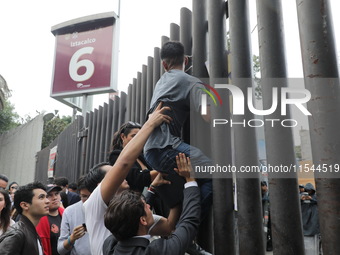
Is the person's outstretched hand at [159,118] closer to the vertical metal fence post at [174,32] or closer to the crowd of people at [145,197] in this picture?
the crowd of people at [145,197]

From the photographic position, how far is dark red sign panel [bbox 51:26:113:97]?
28.6 feet

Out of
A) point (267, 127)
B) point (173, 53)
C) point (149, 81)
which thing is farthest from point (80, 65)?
point (267, 127)

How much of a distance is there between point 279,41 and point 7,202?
10.3ft

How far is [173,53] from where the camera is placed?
2.60m

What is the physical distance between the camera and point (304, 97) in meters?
2.02

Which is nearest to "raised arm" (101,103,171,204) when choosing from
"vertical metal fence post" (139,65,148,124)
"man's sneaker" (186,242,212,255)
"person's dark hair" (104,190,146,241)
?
"person's dark hair" (104,190,146,241)

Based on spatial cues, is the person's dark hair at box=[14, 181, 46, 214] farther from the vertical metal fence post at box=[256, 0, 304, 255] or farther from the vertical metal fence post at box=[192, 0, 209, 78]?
the vertical metal fence post at box=[256, 0, 304, 255]

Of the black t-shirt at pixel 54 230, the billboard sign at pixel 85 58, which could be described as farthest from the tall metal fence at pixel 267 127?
the billboard sign at pixel 85 58

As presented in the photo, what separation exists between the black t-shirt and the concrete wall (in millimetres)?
9997

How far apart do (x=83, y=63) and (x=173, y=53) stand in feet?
23.1

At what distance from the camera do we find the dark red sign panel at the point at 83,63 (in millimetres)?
8711

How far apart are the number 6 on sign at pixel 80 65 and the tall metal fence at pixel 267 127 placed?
237 inches

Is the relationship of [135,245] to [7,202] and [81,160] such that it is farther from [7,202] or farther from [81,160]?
[81,160]

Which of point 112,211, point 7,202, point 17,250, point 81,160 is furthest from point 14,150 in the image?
point 112,211
